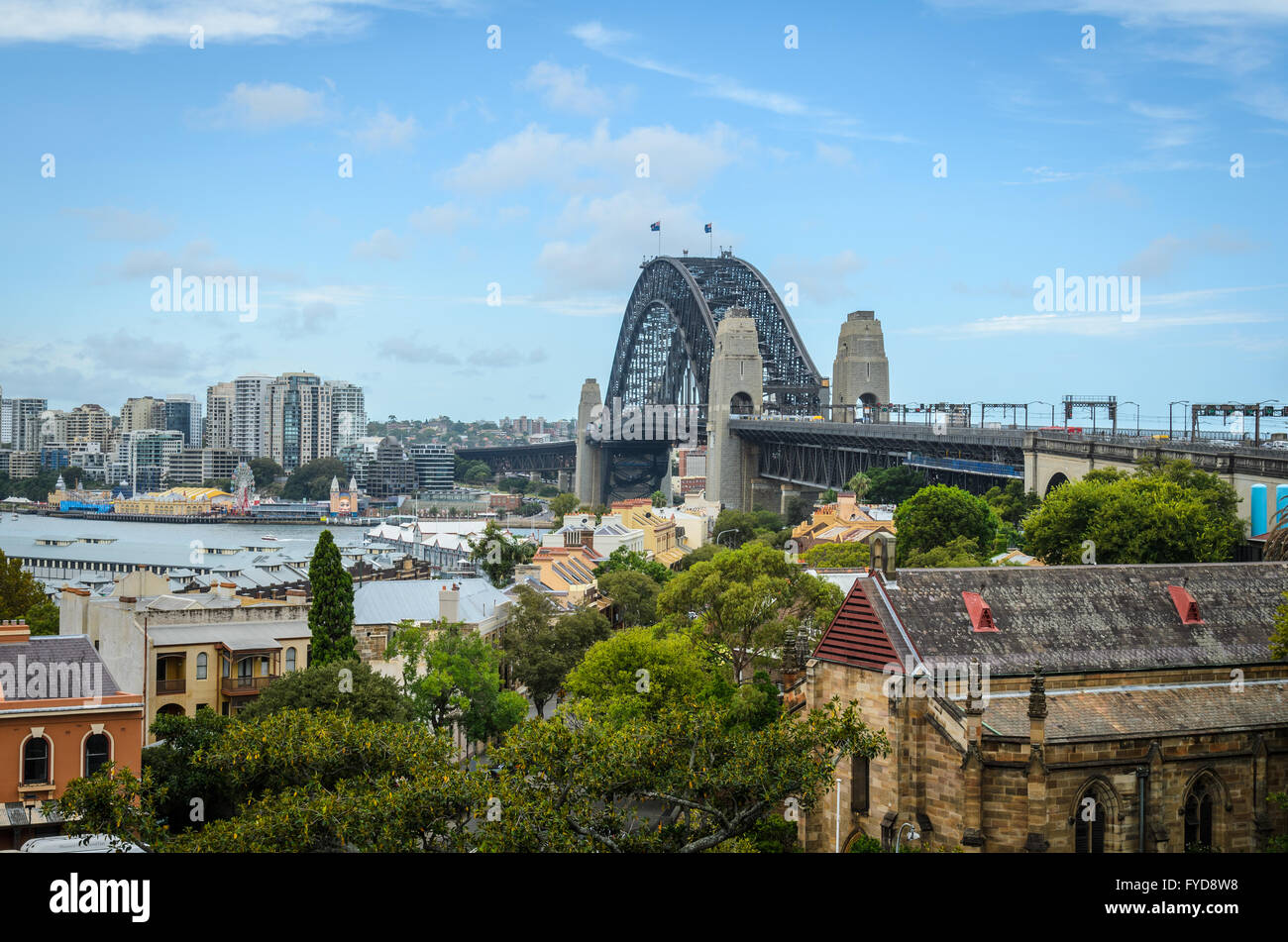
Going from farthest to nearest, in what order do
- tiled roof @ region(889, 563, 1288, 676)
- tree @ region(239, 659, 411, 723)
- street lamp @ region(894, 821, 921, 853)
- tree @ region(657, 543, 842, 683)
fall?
tree @ region(657, 543, 842, 683), tree @ region(239, 659, 411, 723), tiled roof @ region(889, 563, 1288, 676), street lamp @ region(894, 821, 921, 853)

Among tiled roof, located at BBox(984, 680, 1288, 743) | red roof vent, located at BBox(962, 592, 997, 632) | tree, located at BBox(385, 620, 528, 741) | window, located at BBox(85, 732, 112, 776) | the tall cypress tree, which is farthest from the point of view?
the tall cypress tree

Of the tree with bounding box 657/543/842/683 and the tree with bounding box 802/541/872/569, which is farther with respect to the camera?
the tree with bounding box 802/541/872/569

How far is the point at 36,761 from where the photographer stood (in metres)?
30.1

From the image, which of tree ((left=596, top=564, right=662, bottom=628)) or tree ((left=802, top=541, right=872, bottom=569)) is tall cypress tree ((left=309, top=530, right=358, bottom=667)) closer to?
tree ((left=596, top=564, right=662, bottom=628))

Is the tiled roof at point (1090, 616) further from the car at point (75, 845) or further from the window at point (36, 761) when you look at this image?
the window at point (36, 761)

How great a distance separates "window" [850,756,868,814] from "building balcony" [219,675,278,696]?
20746 mm

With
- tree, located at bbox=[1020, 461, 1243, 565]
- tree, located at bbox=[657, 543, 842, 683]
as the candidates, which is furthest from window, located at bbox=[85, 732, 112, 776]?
tree, located at bbox=[1020, 461, 1243, 565]

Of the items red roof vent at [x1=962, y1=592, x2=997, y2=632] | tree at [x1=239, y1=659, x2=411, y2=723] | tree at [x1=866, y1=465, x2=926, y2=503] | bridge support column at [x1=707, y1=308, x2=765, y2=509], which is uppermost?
A: bridge support column at [x1=707, y1=308, x2=765, y2=509]

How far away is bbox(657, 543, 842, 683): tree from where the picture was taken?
44.9m

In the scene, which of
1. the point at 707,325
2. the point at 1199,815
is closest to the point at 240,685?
the point at 1199,815

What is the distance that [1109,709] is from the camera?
1026 inches
